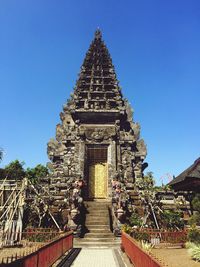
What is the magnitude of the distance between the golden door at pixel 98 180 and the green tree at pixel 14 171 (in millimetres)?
18669

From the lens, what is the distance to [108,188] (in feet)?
57.3

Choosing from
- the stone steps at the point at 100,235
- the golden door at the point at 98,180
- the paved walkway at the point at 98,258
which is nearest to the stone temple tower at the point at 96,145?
the golden door at the point at 98,180

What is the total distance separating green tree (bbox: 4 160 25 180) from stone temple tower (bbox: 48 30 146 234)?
57.2 ft

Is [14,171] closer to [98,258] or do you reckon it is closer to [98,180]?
[98,180]

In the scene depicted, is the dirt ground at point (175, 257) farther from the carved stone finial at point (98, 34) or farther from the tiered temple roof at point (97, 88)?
the carved stone finial at point (98, 34)

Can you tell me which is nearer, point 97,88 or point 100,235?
point 100,235

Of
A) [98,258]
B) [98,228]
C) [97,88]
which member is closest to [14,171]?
[97,88]

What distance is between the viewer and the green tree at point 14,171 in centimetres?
3459

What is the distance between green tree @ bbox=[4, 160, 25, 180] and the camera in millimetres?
34594

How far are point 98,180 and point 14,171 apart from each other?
21025mm

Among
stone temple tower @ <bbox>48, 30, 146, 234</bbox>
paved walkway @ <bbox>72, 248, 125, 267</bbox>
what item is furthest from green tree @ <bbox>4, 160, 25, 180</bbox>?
paved walkway @ <bbox>72, 248, 125, 267</bbox>

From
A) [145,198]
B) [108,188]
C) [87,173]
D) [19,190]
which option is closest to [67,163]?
[87,173]

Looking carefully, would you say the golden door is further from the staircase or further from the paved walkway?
the paved walkway

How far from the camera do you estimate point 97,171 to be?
729 inches
